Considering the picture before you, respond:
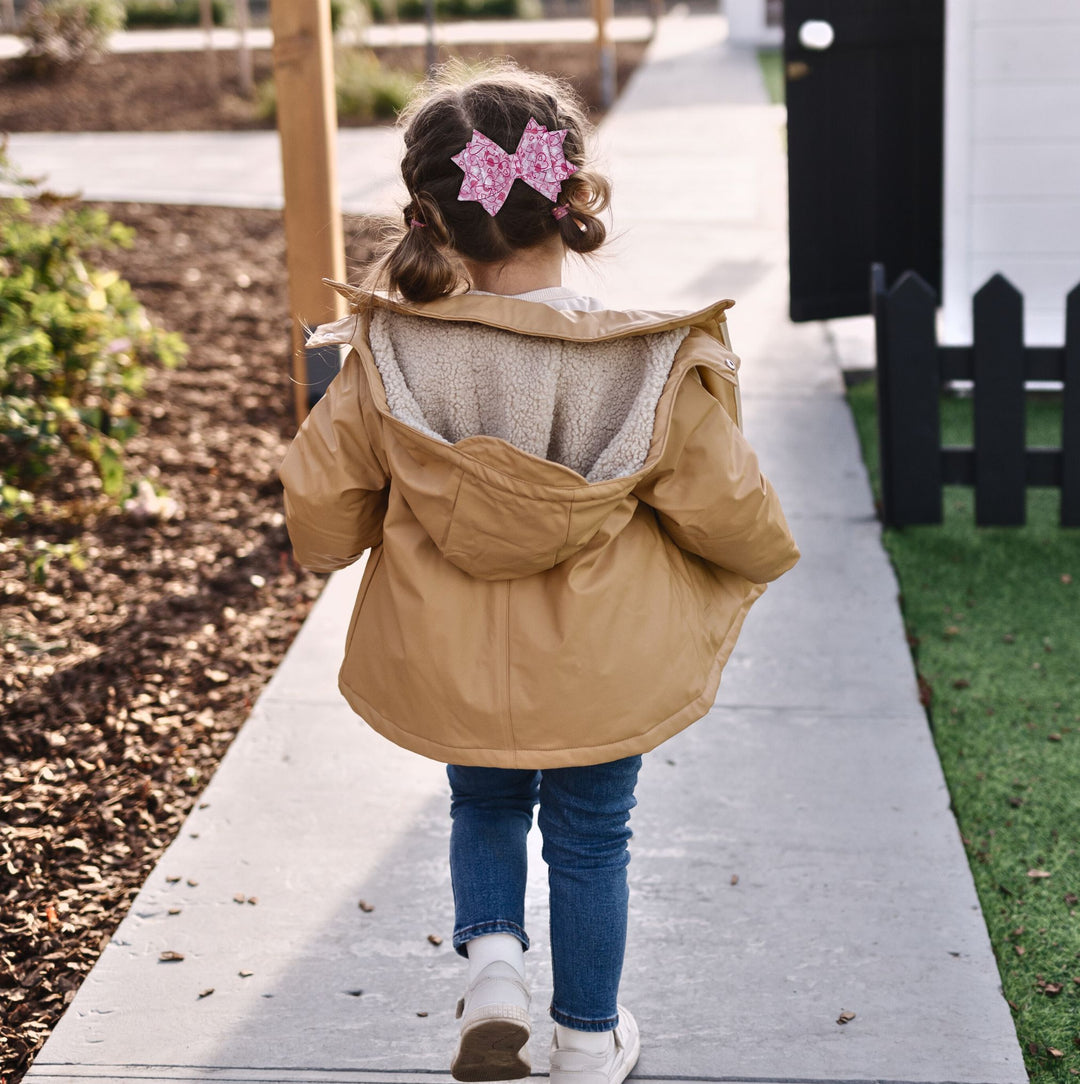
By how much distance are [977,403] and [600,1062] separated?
2.69m

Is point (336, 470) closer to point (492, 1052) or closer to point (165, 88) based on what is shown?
point (492, 1052)

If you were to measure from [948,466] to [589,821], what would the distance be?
2592 mm

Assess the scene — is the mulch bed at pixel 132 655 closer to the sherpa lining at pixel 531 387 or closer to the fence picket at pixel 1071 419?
the sherpa lining at pixel 531 387

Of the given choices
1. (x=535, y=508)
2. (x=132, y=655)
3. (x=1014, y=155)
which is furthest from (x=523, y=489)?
(x=1014, y=155)

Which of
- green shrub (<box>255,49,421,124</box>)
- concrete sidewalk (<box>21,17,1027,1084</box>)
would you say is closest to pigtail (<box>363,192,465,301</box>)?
concrete sidewalk (<box>21,17,1027,1084</box>)

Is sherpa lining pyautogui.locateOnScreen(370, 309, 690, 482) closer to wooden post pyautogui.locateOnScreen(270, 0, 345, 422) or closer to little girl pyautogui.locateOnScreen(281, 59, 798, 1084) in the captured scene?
little girl pyautogui.locateOnScreen(281, 59, 798, 1084)

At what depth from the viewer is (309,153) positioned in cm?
431

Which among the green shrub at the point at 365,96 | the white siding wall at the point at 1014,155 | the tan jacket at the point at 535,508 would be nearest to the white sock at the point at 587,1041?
the tan jacket at the point at 535,508

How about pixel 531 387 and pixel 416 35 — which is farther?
pixel 416 35

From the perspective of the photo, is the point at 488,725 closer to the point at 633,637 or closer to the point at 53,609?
the point at 633,637

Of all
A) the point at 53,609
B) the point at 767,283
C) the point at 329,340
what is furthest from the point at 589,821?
the point at 767,283

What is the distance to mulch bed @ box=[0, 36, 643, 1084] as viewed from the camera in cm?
275

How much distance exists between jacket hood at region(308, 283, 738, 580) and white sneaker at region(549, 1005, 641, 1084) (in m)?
0.82

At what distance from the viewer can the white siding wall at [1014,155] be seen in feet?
17.1
